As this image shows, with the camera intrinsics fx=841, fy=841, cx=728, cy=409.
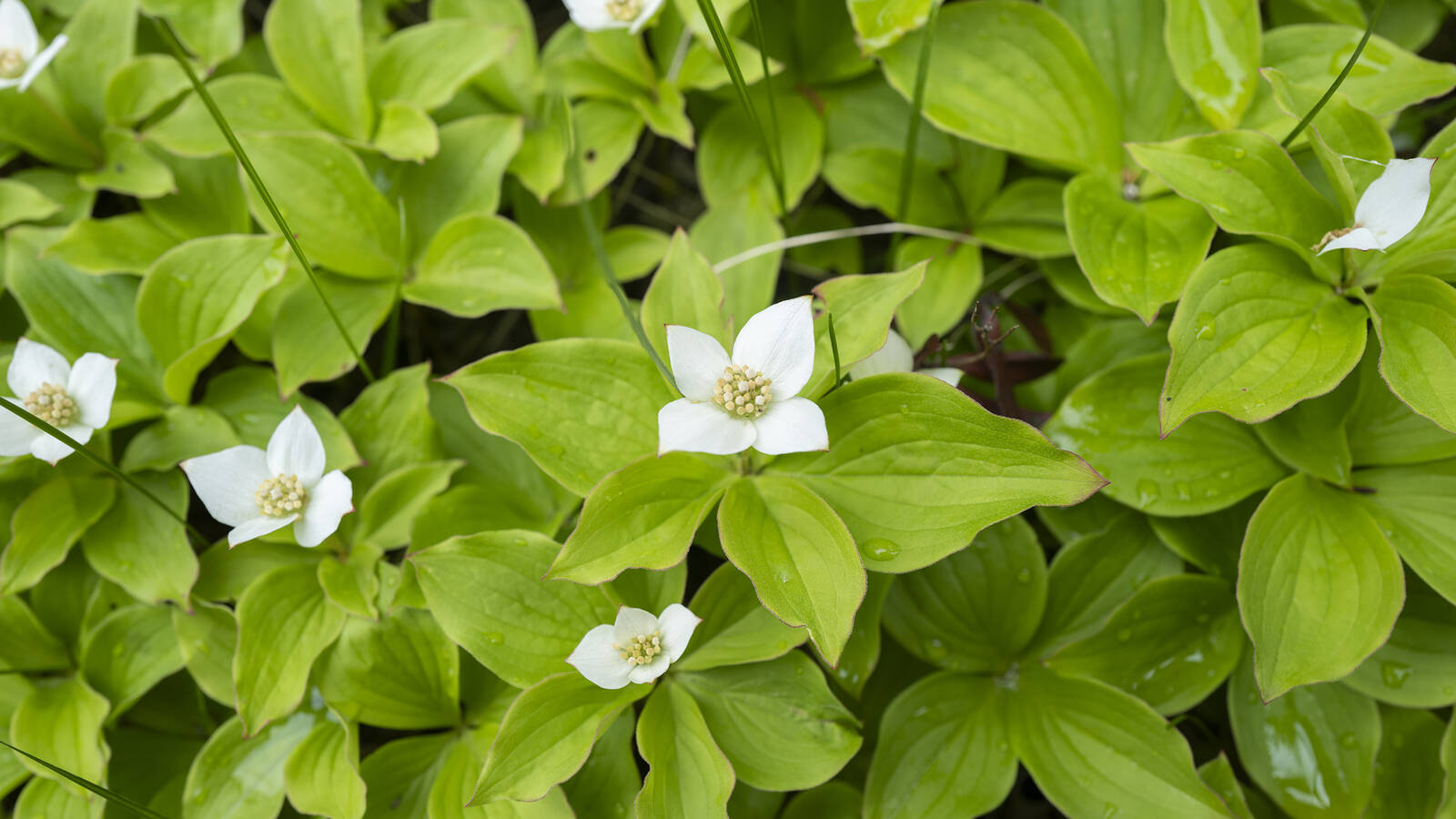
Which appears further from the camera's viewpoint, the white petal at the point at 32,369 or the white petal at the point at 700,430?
the white petal at the point at 32,369

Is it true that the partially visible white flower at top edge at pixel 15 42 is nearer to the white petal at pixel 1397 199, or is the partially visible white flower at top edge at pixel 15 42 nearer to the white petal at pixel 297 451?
the white petal at pixel 297 451

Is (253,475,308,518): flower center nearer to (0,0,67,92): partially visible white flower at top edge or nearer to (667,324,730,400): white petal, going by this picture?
(667,324,730,400): white petal

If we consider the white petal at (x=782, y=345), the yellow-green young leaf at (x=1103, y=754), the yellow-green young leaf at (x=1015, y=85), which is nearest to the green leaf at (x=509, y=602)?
the white petal at (x=782, y=345)

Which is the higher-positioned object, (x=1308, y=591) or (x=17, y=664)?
(x=17, y=664)

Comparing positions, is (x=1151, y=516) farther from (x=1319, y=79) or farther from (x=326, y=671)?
(x=326, y=671)

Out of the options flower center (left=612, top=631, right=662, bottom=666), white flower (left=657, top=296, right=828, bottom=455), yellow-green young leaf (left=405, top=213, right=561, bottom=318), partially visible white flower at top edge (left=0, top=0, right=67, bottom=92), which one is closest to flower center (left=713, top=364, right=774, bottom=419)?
white flower (left=657, top=296, right=828, bottom=455)

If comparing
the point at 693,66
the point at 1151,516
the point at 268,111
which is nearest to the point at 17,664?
the point at 268,111
